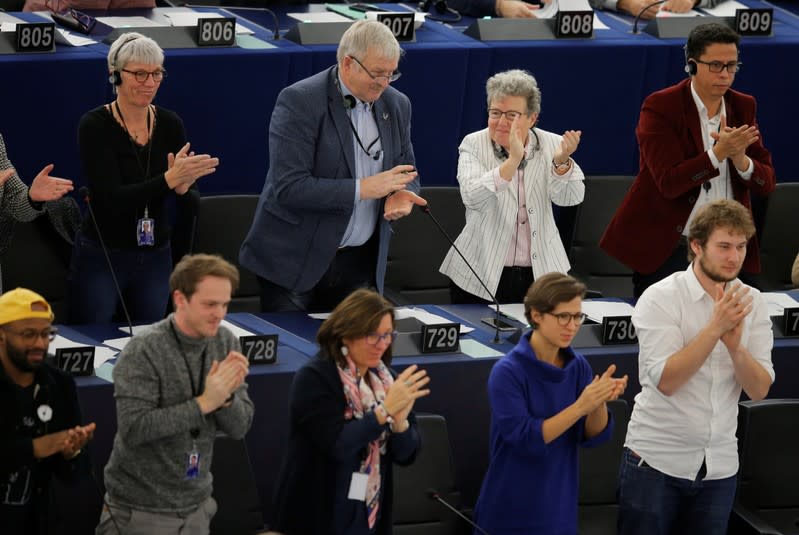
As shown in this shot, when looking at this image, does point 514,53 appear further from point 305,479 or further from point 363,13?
point 305,479

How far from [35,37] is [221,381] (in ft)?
8.73

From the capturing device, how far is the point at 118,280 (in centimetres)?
617

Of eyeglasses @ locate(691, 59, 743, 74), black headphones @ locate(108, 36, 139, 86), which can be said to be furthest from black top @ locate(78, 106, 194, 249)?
eyeglasses @ locate(691, 59, 743, 74)

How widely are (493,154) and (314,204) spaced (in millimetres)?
938

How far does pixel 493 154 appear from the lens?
21.5 feet

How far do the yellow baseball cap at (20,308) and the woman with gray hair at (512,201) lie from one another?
7.10 feet

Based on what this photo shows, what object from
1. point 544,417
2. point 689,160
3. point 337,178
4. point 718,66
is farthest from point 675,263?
point 544,417

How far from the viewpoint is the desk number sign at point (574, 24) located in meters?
7.83

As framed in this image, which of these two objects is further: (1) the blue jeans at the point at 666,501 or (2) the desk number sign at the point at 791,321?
(2) the desk number sign at the point at 791,321

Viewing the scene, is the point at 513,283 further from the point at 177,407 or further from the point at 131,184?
the point at 177,407

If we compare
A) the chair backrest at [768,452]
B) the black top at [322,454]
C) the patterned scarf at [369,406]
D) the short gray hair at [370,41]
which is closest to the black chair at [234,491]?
the black top at [322,454]

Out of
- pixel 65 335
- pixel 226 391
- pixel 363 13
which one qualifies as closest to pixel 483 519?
pixel 226 391

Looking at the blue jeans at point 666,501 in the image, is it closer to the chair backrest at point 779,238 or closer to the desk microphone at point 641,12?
the chair backrest at point 779,238

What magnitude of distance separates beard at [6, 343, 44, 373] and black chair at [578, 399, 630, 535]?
2169 millimetres
